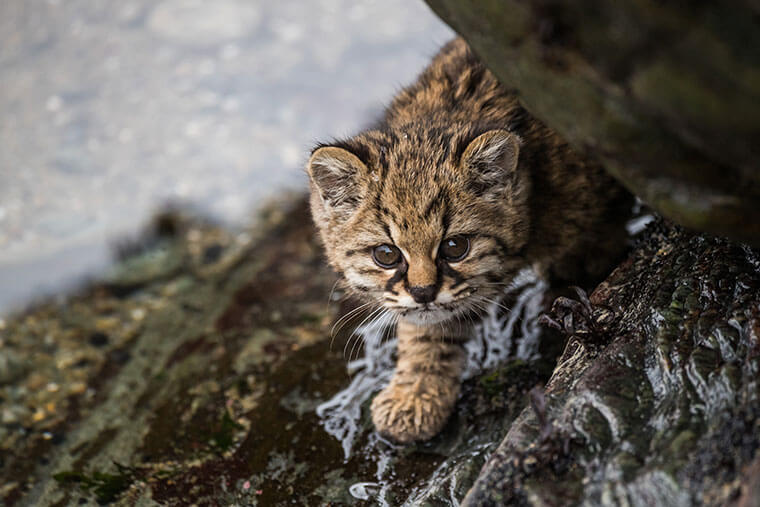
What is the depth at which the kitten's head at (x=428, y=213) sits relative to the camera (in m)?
3.72

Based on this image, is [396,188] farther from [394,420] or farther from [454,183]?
[394,420]

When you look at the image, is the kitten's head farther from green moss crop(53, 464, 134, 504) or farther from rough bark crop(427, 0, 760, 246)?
green moss crop(53, 464, 134, 504)

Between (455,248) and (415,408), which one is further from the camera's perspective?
(415,408)

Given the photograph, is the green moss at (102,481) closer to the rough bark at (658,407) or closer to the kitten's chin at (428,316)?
the kitten's chin at (428,316)

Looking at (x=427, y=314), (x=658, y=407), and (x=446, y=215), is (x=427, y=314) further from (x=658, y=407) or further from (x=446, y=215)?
(x=658, y=407)

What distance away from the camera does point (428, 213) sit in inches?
146

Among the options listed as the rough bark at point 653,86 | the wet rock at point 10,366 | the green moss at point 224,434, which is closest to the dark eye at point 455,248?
the rough bark at point 653,86

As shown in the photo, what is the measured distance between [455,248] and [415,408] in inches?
36.8

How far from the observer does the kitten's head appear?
372 centimetres

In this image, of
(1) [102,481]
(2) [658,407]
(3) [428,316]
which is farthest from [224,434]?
(2) [658,407]

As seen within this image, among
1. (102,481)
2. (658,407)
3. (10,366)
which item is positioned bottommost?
(658,407)

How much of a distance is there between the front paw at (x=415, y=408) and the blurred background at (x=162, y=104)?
3.26 m

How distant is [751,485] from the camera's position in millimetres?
2139

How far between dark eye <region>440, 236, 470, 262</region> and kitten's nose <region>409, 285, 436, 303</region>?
22 cm
